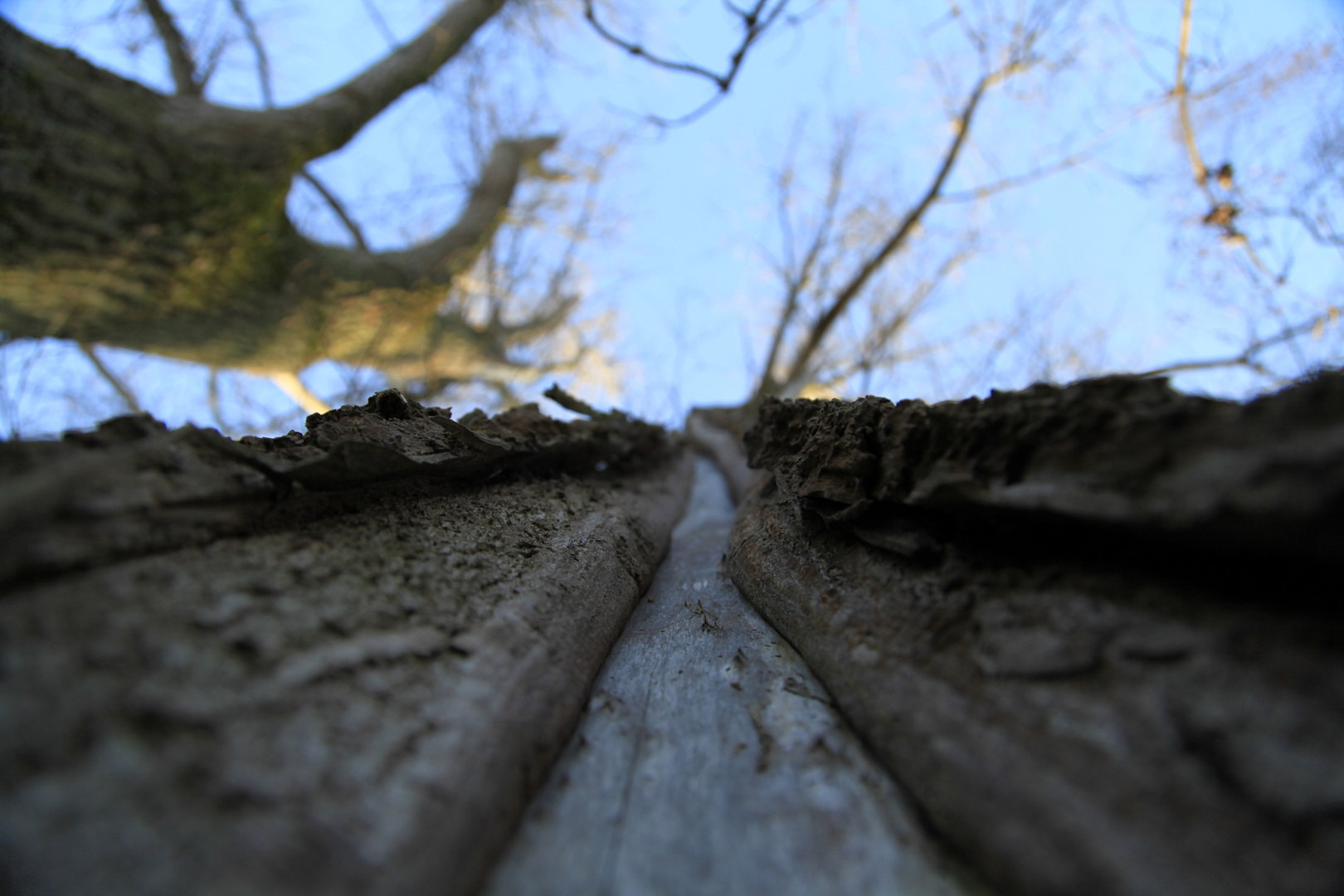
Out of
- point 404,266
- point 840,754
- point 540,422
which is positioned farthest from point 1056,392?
point 404,266

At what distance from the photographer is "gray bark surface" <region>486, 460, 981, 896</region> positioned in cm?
62

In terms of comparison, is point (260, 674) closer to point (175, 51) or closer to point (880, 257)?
point (175, 51)

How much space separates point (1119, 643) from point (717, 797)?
1.86 ft

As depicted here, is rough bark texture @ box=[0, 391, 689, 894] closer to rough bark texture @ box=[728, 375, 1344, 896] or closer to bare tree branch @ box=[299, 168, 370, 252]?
rough bark texture @ box=[728, 375, 1344, 896]

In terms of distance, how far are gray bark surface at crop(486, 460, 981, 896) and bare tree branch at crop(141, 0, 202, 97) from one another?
4806mm

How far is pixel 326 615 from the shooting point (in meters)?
0.72

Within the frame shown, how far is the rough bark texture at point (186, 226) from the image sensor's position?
2.22 meters

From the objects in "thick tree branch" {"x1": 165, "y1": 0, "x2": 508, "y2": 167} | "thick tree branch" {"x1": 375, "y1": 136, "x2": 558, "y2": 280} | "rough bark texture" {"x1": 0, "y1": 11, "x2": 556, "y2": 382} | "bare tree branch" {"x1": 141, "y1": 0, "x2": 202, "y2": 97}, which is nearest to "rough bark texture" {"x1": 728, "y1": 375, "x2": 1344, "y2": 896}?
"rough bark texture" {"x1": 0, "y1": 11, "x2": 556, "y2": 382}

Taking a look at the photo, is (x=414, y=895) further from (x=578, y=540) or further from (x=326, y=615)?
(x=578, y=540)

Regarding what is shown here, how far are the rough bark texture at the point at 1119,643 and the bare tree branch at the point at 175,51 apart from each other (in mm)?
5024

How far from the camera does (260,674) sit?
A: 0.61 metres

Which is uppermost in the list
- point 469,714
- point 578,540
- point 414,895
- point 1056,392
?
point 1056,392

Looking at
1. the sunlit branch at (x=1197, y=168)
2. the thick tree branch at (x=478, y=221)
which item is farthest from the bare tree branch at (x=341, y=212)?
the sunlit branch at (x=1197, y=168)

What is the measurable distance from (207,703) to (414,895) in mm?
303
